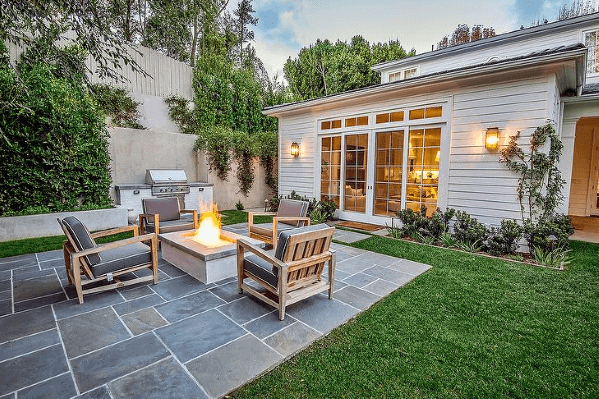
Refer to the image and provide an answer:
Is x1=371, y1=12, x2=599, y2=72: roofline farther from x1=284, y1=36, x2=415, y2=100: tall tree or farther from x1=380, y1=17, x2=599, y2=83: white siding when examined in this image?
x1=284, y1=36, x2=415, y2=100: tall tree

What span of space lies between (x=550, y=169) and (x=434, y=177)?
176 centimetres

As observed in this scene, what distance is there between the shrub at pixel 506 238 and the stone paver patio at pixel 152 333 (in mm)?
2024

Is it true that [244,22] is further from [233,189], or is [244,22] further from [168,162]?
[168,162]

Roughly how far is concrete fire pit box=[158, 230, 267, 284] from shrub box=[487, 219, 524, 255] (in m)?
3.75

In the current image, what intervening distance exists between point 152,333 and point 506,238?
16.6ft

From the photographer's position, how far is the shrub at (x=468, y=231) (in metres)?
4.84

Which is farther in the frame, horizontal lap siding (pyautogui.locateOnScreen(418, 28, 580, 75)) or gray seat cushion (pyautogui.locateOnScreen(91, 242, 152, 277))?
horizontal lap siding (pyautogui.locateOnScreen(418, 28, 580, 75))

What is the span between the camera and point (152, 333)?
7.79 feet

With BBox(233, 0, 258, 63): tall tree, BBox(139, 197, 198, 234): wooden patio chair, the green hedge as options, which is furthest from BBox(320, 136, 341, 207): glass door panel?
BBox(233, 0, 258, 63): tall tree

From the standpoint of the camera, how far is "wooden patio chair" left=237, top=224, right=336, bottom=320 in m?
2.61

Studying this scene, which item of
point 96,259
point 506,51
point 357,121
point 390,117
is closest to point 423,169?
point 390,117

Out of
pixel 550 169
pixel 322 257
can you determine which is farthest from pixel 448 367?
pixel 550 169

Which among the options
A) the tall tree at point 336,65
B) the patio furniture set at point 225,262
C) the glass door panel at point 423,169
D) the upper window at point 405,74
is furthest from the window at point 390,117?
the tall tree at point 336,65

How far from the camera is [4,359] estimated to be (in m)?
2.02
